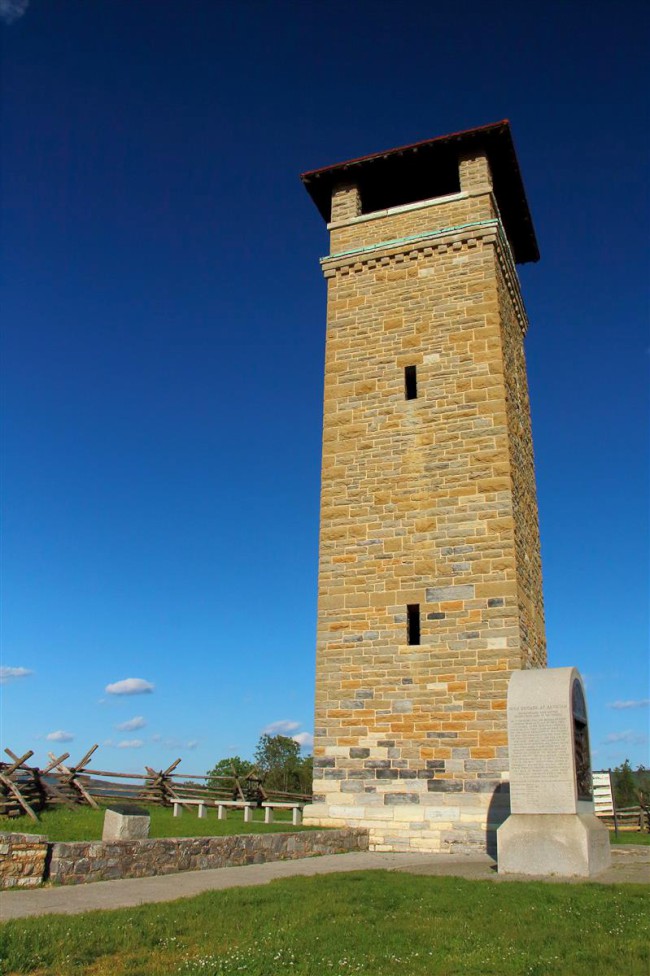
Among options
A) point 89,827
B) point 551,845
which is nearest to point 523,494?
point 551,845

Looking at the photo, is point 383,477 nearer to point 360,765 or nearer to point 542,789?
point 360,765

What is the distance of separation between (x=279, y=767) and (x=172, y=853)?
26.3 metres

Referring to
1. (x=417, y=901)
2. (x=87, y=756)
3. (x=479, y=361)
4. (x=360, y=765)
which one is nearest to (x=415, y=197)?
(x=479, y=361)

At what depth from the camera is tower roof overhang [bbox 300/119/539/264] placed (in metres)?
17.4

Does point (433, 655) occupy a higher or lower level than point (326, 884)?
higher

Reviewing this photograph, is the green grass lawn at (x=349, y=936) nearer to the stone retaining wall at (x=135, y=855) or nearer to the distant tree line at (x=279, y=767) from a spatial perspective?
the stone retaining wall at (x=135, y=855)

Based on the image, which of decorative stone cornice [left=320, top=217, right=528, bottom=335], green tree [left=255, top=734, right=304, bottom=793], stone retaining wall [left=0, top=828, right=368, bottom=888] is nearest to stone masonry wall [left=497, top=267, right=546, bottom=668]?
decorative stone cornice [left=320, top=217, right=528, bottom=335]

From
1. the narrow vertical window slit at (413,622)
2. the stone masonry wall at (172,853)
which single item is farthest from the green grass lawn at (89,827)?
the narrow vertical window slit at (413,622)

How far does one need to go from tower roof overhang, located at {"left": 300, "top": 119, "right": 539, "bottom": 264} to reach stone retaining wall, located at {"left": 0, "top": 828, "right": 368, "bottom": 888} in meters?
14.9

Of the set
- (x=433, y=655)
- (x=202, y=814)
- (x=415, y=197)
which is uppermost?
(x=415, y=197)

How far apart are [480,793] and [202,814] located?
278 inches

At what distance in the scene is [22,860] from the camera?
7664mm

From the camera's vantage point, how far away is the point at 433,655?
13.8 meters

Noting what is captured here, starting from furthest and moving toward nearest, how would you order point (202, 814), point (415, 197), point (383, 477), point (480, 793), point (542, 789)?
point (415, 197) → point (202, 814) → point (383, 477) → point (480, 793) → point (542, 789)
